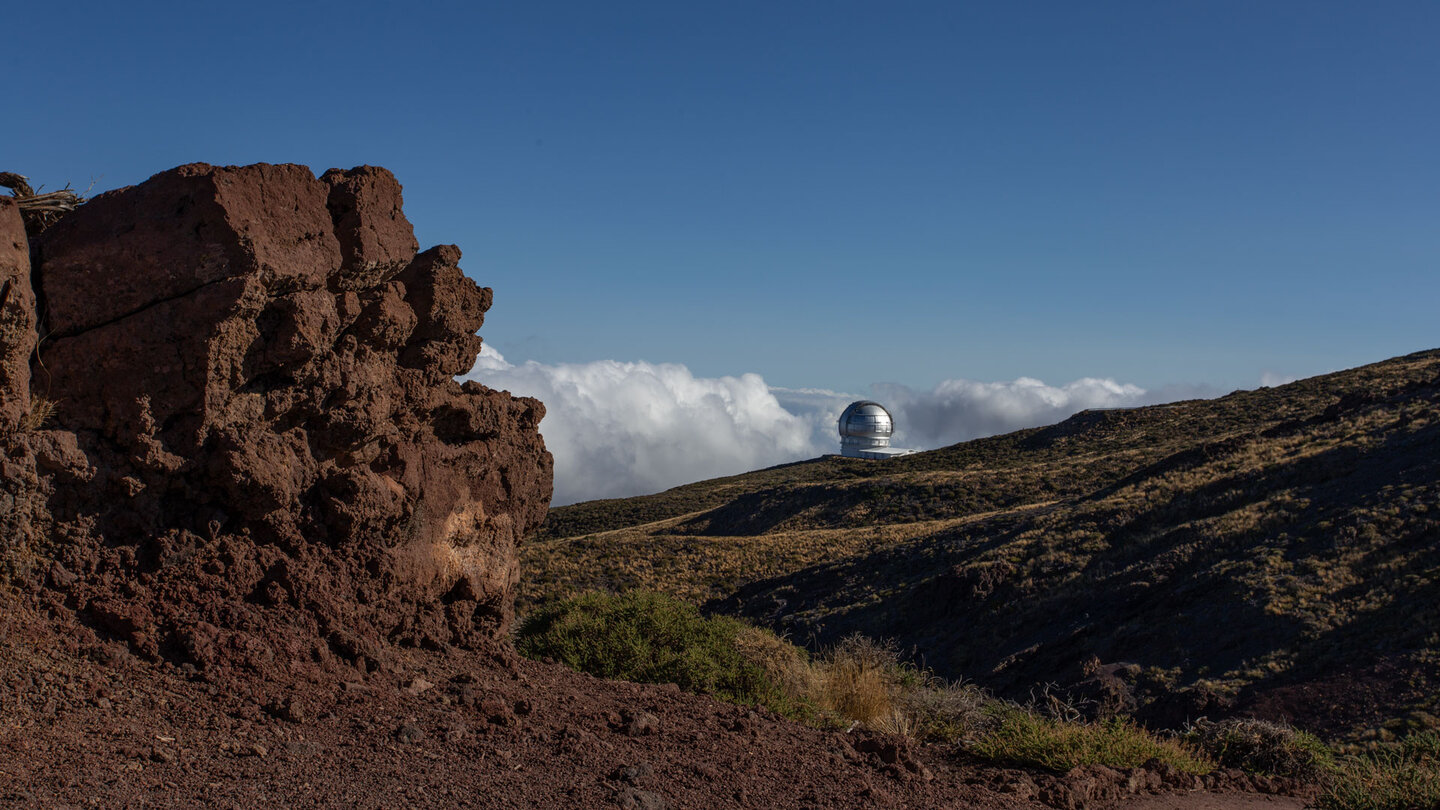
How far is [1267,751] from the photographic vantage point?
8445mm

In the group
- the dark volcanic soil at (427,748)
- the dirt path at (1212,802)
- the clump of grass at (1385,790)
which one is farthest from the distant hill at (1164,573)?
the dark volcanic soil at (427,748)

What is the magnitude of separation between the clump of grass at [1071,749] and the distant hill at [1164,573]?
253 inches

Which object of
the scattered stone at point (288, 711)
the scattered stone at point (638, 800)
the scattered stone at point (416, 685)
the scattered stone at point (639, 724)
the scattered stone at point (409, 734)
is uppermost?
the scattered stone at point (288, 711)

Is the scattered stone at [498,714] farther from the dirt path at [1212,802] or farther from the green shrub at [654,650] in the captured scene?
the dirt path at [1212,802]

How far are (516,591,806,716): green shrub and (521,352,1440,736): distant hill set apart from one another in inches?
342

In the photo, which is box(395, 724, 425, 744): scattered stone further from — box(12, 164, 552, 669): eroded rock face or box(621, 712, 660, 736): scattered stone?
box(621, 712, 660, 736): scattered stone

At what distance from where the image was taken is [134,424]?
17.5 ft

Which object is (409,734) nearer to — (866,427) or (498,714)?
(498,714)

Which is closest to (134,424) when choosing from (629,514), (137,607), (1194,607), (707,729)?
(137,607)

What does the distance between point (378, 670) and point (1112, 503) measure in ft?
83.8

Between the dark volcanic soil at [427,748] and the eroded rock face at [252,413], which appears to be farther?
the eroded rock face at [252,413]

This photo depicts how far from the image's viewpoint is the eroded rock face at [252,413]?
208 inches

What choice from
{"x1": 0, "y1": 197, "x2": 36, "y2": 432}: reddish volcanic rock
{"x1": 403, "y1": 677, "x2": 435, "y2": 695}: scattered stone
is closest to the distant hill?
{"x1": 403, "y1": 677, "x2": 435, "y2": 695}: scattered stone

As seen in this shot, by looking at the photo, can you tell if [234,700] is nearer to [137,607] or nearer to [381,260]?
[137,607]
